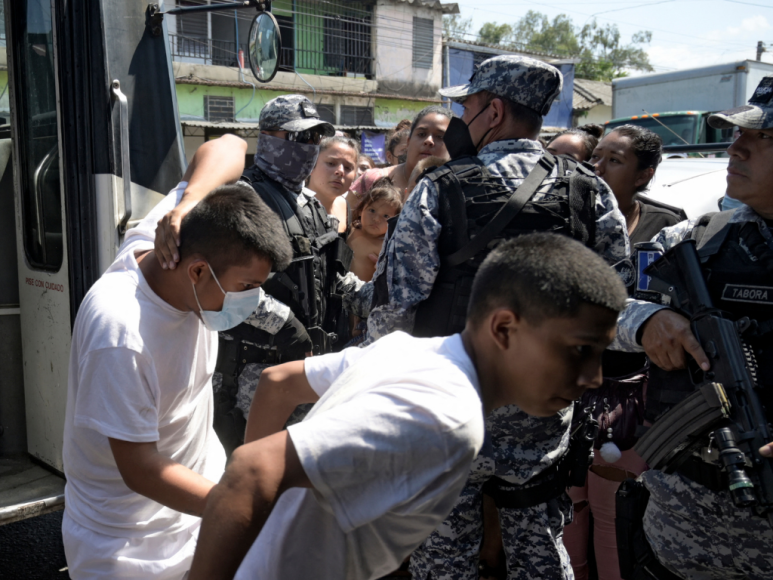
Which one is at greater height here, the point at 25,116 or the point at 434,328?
the point at 25,116

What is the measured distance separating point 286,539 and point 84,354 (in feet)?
2.67

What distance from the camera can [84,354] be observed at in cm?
176

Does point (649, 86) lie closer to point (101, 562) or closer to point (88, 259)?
point (88, 259)

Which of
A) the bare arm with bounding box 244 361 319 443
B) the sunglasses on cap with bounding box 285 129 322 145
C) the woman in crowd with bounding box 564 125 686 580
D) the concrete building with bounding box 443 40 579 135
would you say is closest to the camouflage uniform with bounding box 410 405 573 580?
the woman in crowd with bounding box 564 125 686 580

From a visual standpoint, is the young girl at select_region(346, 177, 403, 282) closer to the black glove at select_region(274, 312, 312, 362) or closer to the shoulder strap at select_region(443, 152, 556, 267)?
the black glove at select_region(274, 312, 312, 362)

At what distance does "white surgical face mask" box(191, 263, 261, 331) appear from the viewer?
191 cm

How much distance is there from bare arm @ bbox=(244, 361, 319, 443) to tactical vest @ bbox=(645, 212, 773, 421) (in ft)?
4.10

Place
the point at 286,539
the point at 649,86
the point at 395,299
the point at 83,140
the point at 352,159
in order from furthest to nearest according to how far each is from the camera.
A: the point at 649,86
the point at 352,159
the point at 83,140
the point at 395,299
the point at 286,539

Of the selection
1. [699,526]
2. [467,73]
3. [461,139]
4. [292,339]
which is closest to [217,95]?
[467,73]

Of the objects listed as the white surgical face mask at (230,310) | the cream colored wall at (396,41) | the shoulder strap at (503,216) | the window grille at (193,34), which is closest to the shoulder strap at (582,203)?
the shoulder strap at (503,216)

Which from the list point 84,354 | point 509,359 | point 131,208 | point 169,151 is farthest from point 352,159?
point 509,359

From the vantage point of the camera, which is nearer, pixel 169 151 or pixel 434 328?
pixel 434 328

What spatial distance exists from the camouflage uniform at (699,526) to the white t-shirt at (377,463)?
1.23 meters

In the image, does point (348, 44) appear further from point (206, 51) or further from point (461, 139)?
point (461, 139)
